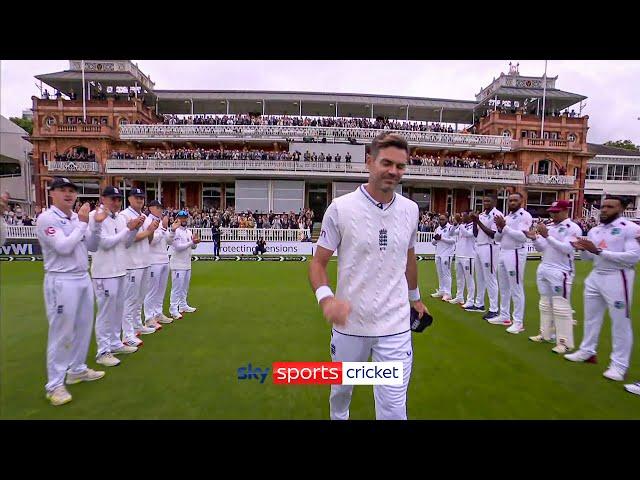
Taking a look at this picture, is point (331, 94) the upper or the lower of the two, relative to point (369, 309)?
upper

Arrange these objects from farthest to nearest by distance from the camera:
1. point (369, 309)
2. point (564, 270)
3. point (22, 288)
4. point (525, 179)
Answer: point (525, 179)
point (22, 288)
point (564, 270)
point (369, 309)

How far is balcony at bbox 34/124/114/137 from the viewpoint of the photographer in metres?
26.4

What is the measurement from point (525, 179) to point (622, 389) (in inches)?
1130

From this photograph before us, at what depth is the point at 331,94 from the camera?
105 ft

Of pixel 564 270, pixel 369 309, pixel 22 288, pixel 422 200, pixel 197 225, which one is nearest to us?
pixel 369 309

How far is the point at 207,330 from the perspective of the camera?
6.64 meters

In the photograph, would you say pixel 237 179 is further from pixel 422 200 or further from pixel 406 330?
pixel 406 330

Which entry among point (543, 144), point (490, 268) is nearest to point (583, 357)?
point (490, 268)

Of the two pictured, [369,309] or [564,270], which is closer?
[369,309]

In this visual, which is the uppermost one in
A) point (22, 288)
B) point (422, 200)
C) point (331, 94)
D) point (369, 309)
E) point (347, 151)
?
point (331, 94)

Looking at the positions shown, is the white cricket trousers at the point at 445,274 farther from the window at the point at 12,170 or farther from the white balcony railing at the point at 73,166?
the white balcony railing at the point at 73,166

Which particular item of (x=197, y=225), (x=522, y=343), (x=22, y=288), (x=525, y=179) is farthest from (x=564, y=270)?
(x=525, y=179)

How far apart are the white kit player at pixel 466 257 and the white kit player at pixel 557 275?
8.56ft

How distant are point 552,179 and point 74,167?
38.1 m
